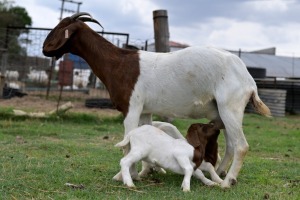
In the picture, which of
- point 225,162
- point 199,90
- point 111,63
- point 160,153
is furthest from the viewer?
point 225,162

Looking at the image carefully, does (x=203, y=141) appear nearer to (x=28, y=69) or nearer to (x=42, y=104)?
(x=42, y=104)

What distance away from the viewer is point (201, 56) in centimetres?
510

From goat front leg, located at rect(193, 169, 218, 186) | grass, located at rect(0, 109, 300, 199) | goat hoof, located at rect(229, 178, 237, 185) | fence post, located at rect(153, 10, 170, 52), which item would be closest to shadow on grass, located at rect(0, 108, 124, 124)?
grass, located at rect(0, 109, 300, 199)

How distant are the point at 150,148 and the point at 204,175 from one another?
790mm

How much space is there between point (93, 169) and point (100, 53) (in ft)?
4.20

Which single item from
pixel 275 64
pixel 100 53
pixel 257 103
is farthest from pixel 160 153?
pixel 275 64

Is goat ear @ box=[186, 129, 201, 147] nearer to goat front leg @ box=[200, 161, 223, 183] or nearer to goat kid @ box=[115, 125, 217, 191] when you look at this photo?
goat kid @ box=[115, 125, 217, 191]

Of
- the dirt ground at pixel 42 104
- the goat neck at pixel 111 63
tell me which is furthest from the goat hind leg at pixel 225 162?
the dirt ground at pixel 42 104

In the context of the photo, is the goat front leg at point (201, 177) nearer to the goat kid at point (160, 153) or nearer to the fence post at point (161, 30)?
the goat kid at point (160, 153)

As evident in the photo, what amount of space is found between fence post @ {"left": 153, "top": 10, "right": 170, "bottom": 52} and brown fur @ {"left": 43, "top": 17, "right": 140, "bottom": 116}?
166 inches

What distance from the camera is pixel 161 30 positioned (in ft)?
31.6

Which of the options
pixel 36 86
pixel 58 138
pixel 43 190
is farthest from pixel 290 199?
pixel 36 86

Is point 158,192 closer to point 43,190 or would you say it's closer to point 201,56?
point 43,190

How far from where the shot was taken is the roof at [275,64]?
29.2m
